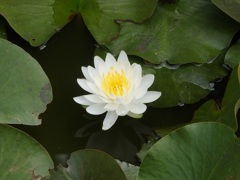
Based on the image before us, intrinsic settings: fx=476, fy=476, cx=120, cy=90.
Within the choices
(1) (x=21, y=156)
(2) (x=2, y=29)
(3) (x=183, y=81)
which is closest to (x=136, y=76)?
(3) (x=183, y=81)

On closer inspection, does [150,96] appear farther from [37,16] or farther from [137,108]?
[37,16]

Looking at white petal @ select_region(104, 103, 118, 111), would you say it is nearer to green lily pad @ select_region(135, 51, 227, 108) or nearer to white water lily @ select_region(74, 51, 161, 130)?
white water lily @ select_region(74, 51, 161, 130)

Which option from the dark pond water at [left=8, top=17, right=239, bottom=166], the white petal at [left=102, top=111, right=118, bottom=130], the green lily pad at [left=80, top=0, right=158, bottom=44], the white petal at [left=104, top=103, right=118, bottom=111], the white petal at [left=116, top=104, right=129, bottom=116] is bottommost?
the dark pond water at [left=8, top=17, right=239, bottom=166]

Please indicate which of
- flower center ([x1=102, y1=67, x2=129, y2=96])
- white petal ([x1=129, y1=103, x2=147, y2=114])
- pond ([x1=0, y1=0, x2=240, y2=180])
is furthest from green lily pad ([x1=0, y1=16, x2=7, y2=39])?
white petal ([x1=129, y1=103, x2=147, y2=114])

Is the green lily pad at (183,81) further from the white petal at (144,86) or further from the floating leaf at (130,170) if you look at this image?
the floating leaf at (130,170)

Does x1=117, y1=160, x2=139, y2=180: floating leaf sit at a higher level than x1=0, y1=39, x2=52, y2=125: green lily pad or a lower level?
lower

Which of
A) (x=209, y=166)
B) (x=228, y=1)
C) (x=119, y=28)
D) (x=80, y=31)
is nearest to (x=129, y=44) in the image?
(x=119, y=28)
